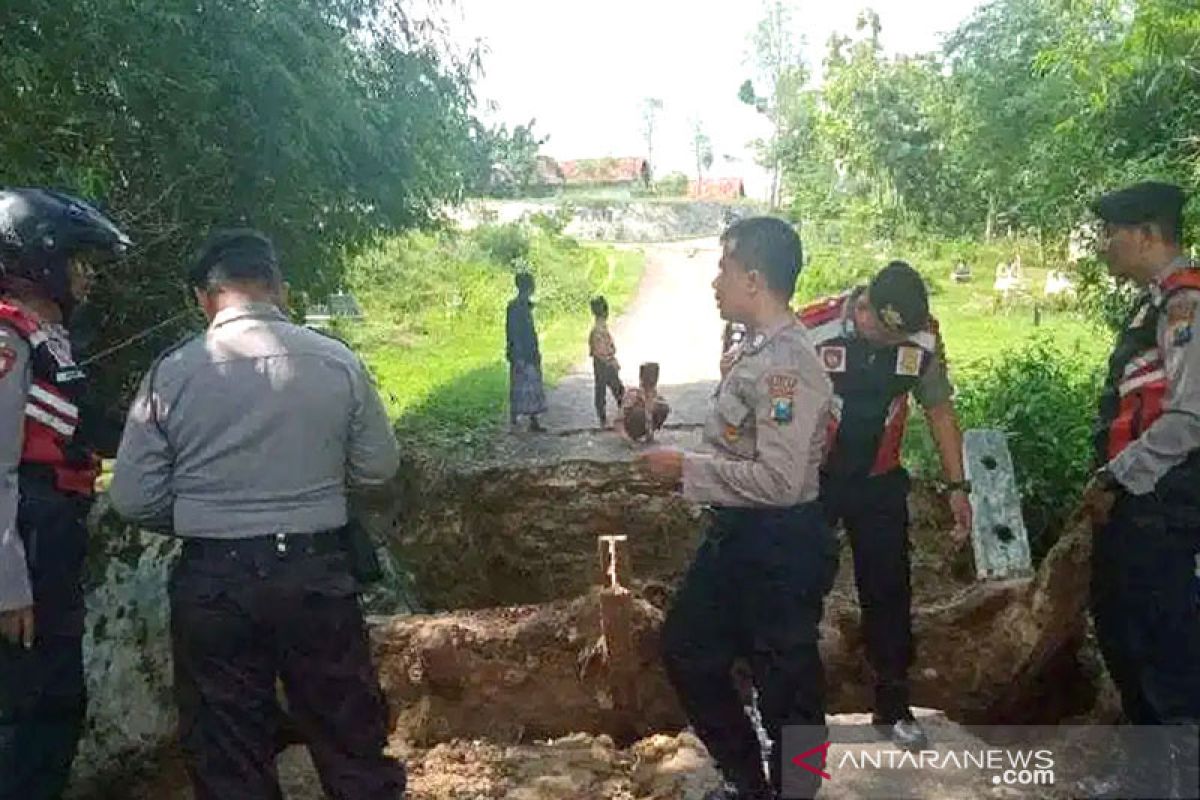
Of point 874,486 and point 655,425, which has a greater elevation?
point 874,486

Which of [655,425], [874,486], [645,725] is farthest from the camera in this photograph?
[655,425]

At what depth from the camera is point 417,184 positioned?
8992 mm

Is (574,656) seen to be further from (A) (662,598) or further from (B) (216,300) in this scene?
(B) (216,300)

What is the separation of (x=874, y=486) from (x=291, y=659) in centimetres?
197

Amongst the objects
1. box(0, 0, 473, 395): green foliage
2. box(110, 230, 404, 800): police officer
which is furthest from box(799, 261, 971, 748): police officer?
box(0, 0, 473, 395): green foliage

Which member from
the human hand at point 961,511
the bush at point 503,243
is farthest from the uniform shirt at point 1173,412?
the bush at point 503,243

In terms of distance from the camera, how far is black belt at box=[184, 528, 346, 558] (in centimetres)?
262

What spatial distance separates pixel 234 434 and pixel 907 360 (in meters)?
2.18

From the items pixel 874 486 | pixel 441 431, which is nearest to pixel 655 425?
pixel 441 431

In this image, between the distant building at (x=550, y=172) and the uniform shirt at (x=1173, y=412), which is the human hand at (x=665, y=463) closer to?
the uniform shirt at (x=1173, y=412)

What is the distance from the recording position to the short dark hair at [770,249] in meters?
2.85

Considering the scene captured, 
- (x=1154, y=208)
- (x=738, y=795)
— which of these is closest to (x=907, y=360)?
(x=1154, y=208)

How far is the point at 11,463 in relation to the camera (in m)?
2.70

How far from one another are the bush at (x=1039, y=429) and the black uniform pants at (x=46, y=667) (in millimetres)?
5756
